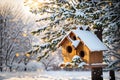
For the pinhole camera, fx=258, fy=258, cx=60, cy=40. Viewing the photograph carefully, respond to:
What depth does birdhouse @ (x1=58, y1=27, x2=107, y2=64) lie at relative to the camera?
29.9 ft

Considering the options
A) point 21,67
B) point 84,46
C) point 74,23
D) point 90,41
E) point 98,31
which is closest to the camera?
point 84,46

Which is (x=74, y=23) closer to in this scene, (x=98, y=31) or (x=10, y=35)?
(x=98, y=31)

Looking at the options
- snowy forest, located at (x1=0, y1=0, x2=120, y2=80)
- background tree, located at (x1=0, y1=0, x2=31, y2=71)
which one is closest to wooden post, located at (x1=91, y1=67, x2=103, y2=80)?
snowy forest, located at (x1=0, y1=0, x2=120, y2=80)

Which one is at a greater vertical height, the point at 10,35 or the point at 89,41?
the point at 10,35

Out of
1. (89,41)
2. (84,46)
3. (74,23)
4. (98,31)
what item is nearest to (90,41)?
(89,41)

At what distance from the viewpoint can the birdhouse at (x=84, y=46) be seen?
9.11 m

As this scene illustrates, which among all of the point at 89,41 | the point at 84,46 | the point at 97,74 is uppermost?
the point at 89,41

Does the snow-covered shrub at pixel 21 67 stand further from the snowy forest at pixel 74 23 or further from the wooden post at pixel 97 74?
the wooden post at pixel 97 74

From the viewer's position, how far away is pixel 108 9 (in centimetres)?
1059

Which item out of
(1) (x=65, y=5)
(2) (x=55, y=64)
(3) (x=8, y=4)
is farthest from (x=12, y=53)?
(1) (x=65, y=5)

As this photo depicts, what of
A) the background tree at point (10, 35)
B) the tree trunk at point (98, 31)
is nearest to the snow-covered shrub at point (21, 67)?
the background tree at point (10, 35)

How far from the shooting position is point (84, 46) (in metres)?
9.26

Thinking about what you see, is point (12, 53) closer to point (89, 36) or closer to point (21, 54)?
point (21, 54)

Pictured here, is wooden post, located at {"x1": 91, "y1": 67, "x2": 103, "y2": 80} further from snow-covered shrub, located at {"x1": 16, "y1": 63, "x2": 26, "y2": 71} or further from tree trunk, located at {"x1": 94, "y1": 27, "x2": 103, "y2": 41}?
snow-covered shrub, located at {"x1": 16, "y1": 63, "x2": 26, "y2": 71}
